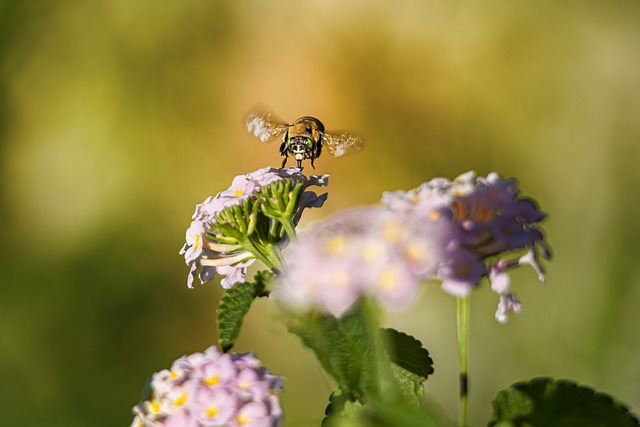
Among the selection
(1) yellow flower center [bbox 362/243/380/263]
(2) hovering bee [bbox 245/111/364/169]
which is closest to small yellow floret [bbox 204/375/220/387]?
(1) yellow flower center [bbox 362/243/380/263]

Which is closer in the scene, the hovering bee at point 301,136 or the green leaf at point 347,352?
the green leaf at point 347,352

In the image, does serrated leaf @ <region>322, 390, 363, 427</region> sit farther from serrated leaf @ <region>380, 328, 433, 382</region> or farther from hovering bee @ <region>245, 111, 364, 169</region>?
hovering bee @ <region>245, 111, 364, 169</region>

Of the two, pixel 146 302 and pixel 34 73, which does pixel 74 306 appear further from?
pixel 34 73

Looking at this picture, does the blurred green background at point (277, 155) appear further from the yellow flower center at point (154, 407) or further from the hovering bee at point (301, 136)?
the yellow flower center at point (154, 407)

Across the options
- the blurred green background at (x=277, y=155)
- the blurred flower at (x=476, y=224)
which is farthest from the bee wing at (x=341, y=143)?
the blurred green background at (x=277, y=155)

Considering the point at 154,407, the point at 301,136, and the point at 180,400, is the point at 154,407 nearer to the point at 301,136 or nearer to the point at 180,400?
the point at 180,400

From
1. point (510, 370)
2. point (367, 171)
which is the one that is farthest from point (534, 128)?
point (510, 370)

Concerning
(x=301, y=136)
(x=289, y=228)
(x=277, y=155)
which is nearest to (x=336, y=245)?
(x=289, y=228)
